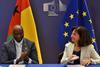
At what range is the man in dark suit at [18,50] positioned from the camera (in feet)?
12.6

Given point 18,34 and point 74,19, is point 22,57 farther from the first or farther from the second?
point 74,19

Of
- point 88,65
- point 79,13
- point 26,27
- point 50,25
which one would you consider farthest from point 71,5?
point 88,65

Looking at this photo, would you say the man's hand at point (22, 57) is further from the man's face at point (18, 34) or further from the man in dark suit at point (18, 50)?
the man's face at point (18, 34)

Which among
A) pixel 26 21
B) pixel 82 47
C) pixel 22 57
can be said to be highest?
pixel 26 21

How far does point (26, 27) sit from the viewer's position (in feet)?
15.6

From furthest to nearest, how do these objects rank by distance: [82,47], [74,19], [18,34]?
[74,19]
[18,34]
[82,47]

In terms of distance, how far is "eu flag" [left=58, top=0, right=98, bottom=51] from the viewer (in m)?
4.65

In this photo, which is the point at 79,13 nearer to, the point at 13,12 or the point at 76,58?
the point at 13,12

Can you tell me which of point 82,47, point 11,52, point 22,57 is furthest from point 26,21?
point 82,47

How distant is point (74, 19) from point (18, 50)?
1.19 metres

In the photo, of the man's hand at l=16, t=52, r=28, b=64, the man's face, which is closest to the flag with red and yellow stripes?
the man's face

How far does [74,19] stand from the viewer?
183 inches

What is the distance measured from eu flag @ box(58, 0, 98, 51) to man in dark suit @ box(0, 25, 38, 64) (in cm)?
80

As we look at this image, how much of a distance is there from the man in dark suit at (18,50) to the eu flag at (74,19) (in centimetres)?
80
